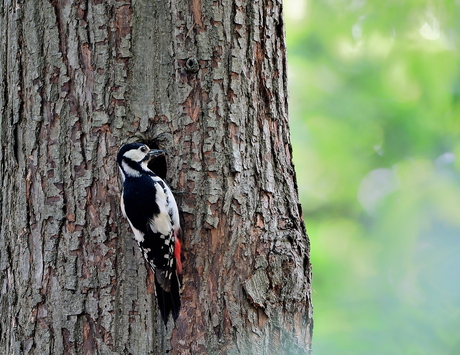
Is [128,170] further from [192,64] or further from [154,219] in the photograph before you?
[192,64]

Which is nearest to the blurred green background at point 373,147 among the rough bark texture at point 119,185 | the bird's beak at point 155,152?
the rough bark texture at point 119,185

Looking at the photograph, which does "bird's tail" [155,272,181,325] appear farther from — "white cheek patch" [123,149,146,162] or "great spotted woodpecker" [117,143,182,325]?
"white cheek patch" [123,149,146,162]

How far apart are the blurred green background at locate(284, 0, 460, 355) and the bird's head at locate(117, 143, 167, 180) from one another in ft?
4.28

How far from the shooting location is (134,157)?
7.51 feet

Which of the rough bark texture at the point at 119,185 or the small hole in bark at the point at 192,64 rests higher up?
the small hole in bark at the point at 192,64

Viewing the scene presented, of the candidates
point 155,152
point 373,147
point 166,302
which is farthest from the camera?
point 373,147

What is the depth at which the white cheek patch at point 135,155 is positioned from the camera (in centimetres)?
222

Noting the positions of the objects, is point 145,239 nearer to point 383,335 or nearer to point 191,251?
point 191,251

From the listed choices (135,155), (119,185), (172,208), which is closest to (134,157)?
(135,155)

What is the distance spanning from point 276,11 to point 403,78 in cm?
147

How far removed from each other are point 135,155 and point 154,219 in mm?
341

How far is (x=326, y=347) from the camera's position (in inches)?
107

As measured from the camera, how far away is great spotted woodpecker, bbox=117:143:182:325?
208cm

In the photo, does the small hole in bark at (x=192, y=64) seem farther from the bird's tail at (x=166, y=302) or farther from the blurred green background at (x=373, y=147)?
the blurred green background at (x=373, y=147)
